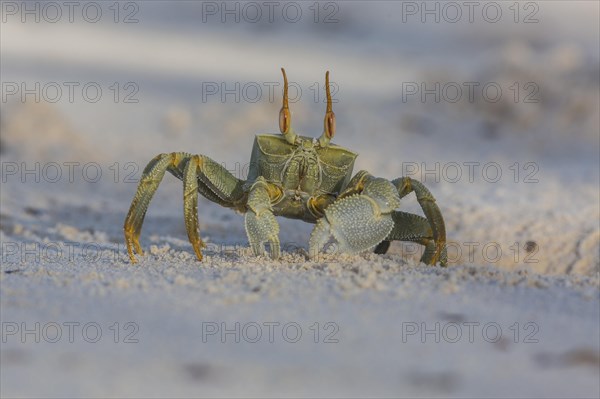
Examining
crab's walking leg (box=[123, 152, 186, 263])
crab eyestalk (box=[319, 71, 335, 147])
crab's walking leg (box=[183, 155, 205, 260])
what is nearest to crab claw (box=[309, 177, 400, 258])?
crab eyestalk (box=[319, 71, 335, 147])

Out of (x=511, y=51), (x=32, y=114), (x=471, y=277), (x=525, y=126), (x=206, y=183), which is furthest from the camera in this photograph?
(x=511, y=51)

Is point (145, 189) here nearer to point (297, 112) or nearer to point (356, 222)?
point (356, 222)

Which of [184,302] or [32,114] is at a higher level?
[32,114]

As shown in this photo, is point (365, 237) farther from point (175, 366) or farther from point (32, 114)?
point (32, 114)

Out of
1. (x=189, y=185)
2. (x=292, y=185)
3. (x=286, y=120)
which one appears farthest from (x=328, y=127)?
(x=189, y=185)

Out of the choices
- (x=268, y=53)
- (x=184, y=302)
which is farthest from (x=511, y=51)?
(x=184, y=302)

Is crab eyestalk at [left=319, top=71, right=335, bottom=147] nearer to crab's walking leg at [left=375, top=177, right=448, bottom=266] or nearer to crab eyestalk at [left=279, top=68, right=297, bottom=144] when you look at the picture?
crab eyestalk at [left=279, top=68, right=297, bottom=144]
